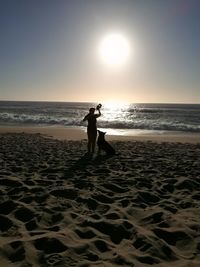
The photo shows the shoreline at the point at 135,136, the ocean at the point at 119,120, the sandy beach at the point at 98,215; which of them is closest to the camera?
the sandy beach at the point at 98,215

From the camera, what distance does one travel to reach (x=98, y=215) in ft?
16.8

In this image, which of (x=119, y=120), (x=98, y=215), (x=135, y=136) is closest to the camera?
(x=98, y=215)

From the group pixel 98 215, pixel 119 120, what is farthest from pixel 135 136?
pixel 98 215

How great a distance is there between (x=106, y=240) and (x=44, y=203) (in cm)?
169

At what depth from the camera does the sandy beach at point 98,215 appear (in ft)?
12.6

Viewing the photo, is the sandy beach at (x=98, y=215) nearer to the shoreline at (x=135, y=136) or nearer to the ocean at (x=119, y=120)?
the shoreline at (x=135, y=136)

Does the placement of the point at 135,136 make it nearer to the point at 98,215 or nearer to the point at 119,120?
the point at 119,120

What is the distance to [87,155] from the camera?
37.2ft

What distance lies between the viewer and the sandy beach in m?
3.84

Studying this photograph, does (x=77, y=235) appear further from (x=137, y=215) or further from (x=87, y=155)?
(x=87, y=155)

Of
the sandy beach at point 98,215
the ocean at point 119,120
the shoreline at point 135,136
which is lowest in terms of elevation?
the ocean at point 119,120

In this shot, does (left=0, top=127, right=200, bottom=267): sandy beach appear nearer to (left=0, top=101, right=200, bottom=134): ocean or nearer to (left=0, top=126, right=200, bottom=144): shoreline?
(left=0, top=126, right=200, bottom=144): shoreline

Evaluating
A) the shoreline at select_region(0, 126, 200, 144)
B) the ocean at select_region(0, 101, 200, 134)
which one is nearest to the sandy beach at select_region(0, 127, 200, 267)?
the shoreline at select_region(0, 126, 200, 144)

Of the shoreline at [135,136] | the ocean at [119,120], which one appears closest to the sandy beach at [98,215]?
A: the shoreline at [135,136]
